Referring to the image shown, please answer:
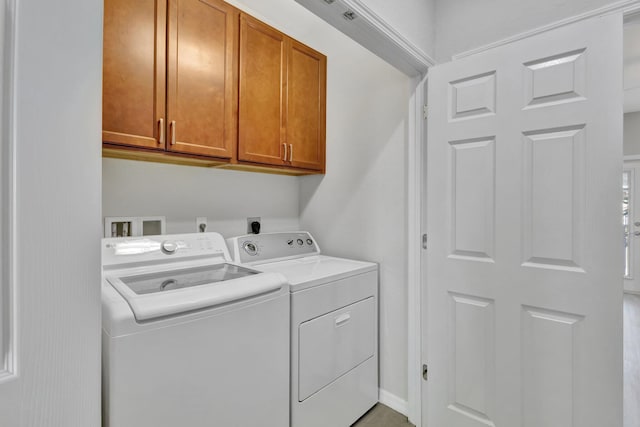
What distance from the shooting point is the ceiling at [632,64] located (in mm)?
2291

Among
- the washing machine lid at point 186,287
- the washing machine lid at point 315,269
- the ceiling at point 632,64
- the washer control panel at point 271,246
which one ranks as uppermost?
the ceiling at point 632,64

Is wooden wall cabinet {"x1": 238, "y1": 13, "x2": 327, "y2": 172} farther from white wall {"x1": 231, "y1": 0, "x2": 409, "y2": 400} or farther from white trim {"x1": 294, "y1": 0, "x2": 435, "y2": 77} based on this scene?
white trim {"x1": 294, "y1": 0, "x2": 435, "y2": 77}

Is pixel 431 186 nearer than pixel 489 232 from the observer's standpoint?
No

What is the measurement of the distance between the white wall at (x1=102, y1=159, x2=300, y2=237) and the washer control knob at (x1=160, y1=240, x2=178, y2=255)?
280 mm

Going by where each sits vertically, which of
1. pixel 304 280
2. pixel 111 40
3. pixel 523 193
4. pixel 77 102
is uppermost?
pixel 111 40

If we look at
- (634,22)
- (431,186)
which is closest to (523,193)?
(431,186)

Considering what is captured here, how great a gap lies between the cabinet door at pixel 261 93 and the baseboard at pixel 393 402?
5.33ft

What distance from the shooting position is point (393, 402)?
193 cm

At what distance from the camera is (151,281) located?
1334 millimetres

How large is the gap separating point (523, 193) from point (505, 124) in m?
0.33

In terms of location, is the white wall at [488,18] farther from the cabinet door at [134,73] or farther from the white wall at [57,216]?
the white wall at [57,216]

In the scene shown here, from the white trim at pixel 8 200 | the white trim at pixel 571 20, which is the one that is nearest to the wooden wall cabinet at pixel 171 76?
the white trim at pixel 8 200

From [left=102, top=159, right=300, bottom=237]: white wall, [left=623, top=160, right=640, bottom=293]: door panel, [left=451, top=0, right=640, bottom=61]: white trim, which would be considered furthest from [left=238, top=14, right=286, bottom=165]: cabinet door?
[left=623, top=160, right=640, bottom=293]: door panel

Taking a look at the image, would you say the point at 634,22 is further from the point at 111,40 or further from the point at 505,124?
the point at 111,40
